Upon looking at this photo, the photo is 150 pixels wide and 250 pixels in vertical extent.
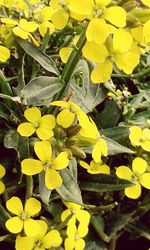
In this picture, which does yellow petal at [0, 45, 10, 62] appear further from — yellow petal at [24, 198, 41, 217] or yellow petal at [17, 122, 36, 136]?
yellow petal at [24, 198, 41, 217]

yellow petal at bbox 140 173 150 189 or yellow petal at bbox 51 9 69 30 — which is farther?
yellow petal at bbox 140 173 150 189

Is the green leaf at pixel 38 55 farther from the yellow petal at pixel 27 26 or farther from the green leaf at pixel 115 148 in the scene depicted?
the green leaf at pixel 115 148

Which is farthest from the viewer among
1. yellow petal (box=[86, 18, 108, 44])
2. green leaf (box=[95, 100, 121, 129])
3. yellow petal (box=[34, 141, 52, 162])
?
green leaf (box=[95, 100, 121, 129])

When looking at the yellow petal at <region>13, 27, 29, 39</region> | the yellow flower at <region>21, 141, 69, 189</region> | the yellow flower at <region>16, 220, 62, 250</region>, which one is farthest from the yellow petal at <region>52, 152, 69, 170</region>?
the yellow petal at <region>13, 27, 29, 39</region>

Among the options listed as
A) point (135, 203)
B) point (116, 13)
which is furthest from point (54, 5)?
point (135, 203)

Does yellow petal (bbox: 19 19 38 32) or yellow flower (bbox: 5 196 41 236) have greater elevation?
yellow petal (bbox: 19 19 38 32)

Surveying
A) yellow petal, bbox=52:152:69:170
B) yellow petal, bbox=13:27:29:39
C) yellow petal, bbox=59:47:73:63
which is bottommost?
yellow petal, bbox=52:152:69:170

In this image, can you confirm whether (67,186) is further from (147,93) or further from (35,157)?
(147,93)
